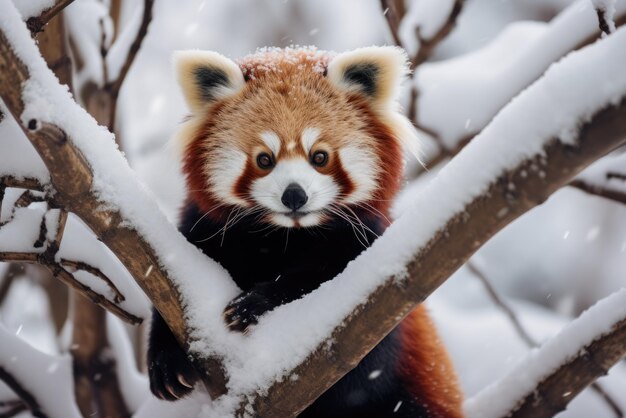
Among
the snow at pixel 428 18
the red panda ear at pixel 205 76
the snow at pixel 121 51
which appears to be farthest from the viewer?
the snow at pixel 428 18

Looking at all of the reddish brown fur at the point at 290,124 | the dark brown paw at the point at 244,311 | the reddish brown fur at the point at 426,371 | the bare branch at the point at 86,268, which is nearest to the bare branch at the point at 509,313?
the reddish brown fur at the point at 426,371

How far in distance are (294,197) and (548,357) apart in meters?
1.11

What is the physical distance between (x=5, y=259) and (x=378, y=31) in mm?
7331

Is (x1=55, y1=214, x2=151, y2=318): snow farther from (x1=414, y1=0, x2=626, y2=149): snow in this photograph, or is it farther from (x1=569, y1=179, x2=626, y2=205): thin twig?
A: (x1=569, y1=179, x2=626, y2=205): thin twig

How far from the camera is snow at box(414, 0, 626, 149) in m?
3.56

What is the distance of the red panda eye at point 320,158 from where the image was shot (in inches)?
102

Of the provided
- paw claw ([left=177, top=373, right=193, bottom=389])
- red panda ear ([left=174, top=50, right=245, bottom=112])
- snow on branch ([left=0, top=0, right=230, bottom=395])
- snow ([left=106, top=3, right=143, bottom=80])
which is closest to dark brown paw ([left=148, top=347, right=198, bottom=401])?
paw claw ([left=177, top=373, right=193, bottom=389])

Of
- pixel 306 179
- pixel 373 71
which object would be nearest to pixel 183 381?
pixel 306 179

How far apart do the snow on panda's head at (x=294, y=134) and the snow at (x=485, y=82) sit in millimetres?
900

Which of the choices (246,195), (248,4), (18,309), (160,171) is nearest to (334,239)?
(246,195)

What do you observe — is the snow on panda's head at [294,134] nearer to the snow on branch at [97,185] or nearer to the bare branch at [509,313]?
the snow on branch at [97,185]

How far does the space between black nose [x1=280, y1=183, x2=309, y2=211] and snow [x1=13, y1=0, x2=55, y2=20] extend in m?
1.02

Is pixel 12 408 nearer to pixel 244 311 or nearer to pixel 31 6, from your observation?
pixel 244 311

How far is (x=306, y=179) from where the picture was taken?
251cm
